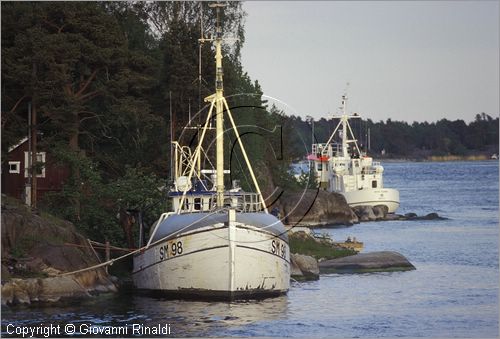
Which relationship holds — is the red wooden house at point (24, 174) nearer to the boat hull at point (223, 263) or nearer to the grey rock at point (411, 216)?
the boat hull at point (223, 263)

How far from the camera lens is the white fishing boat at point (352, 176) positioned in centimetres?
11012

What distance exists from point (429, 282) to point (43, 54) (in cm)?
2079

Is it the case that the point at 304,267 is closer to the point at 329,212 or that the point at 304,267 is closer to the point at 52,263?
the point at 52,263

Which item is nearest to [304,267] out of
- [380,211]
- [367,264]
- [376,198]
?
[367,264]

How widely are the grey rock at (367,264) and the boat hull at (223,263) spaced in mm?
11033

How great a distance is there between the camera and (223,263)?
45.5 meters

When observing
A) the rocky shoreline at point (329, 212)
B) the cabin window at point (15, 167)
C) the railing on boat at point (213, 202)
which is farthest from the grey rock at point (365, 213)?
the railing on boat at point (213, 202)

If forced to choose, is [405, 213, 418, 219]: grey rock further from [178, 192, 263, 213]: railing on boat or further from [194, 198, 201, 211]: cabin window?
[194, 198, 201, 211]: cabin window

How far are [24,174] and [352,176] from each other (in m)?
55.0

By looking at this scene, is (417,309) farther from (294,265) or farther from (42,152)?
(42,152)

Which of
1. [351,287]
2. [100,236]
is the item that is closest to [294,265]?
[351,287]

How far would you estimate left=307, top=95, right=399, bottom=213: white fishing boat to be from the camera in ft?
361

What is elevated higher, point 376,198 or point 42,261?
point 376,198

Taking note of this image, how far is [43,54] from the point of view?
60156 millimetres
